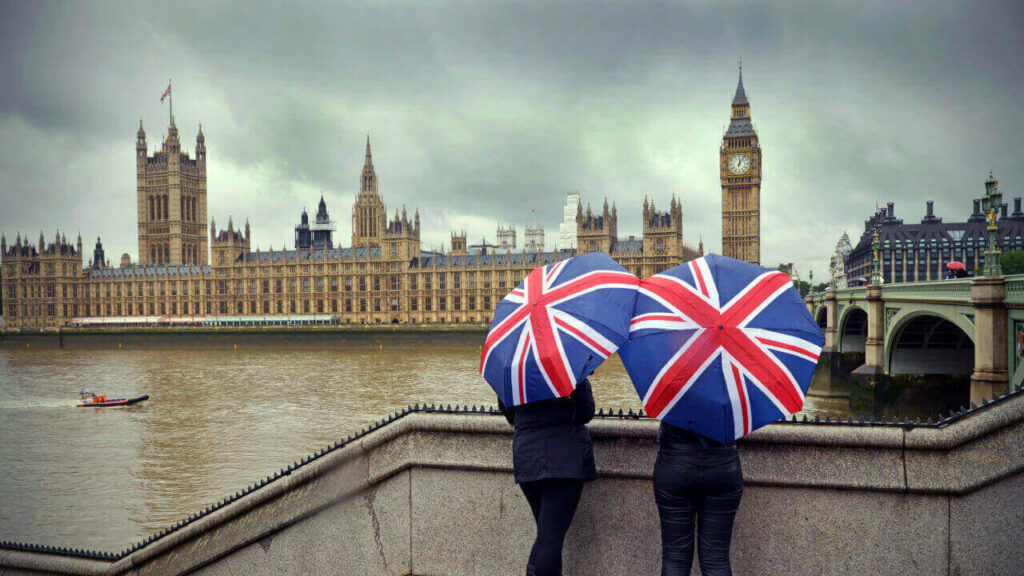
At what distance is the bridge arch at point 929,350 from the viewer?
23.3m

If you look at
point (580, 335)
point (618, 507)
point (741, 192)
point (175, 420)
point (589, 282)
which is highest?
point (741, 192)

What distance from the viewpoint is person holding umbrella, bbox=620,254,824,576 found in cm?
324

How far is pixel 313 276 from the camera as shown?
79938mm

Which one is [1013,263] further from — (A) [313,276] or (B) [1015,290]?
(A) [313,276]

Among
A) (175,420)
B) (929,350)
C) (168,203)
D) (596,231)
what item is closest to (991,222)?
(929,350)

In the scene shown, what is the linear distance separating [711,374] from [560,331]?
0.72 metres

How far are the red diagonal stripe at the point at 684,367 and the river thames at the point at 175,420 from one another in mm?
987

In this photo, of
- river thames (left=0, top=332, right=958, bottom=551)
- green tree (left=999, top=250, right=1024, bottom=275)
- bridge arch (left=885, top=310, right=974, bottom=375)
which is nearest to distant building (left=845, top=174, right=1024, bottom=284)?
green tree (left=999, top=250, right=1024, bottom=275)

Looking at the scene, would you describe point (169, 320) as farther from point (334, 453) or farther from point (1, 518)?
point (334, 453)

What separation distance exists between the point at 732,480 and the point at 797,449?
77 cm

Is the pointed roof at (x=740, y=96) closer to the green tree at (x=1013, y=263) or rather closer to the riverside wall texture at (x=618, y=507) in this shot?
the green tree at (x=1013, y=263)

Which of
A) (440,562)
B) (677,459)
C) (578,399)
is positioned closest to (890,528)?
(677,459)

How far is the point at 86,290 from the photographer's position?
86.7 meters

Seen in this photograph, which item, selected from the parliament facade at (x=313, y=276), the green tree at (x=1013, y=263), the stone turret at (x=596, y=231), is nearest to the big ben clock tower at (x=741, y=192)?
the parliament facade at (x=313, y=276)
